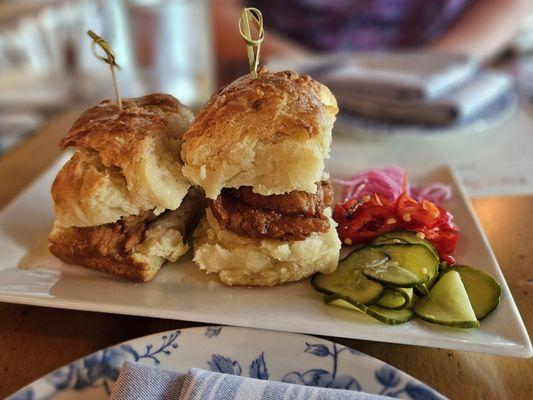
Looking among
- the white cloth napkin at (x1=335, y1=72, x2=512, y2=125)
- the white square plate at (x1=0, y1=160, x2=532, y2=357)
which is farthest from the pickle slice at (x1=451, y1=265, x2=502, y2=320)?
the white cloth napkin at (x1=335, y1=72, x2=512, y2=125)

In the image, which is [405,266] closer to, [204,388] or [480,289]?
[480,289]

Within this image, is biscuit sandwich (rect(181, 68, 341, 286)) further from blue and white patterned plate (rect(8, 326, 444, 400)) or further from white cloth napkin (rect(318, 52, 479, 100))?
white cloth napkin (rect(318, 52, 479, 100))

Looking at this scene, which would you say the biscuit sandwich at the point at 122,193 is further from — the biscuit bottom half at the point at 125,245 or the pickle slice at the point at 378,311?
the pickle slice at the point at 378,311

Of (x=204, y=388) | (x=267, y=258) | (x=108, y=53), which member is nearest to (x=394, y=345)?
(x=267, y=258)

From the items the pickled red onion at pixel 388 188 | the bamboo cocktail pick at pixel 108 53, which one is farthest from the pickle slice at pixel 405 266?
the bamboo cocktail pick at pixel 108 53

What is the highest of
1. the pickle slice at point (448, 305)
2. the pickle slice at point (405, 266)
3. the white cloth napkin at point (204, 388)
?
the pickle slice at point (405, 266)

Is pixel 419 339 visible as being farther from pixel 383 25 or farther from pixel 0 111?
pixel 0 111

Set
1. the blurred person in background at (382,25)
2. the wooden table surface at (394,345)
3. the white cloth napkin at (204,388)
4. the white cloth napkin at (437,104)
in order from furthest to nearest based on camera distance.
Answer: the blurred person in background at (382,25) → the white cloth napkin at (437,104) → the wooden table surface at (394,345) → the white cloth napkin at (204,388)
